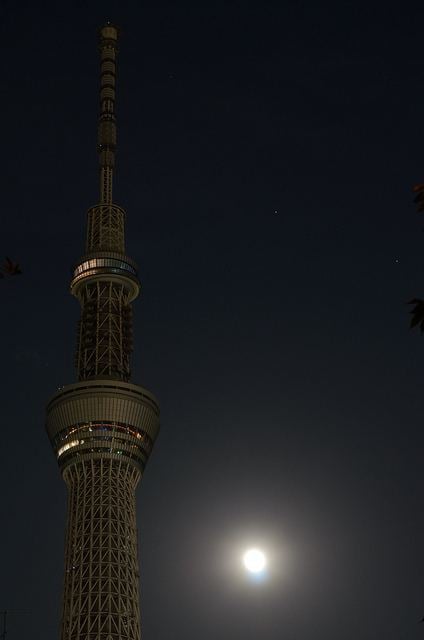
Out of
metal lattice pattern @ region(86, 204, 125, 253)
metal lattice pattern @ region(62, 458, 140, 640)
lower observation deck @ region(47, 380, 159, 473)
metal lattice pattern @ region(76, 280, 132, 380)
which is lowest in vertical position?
metal lattice pattern @ region(62, 458, 140, 640)

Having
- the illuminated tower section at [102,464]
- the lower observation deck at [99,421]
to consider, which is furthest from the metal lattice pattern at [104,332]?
the lower observation deck at [99,421]

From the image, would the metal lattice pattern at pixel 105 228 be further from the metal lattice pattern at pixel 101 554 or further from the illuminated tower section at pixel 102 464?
the metal lattice pattern at pixel 101 554

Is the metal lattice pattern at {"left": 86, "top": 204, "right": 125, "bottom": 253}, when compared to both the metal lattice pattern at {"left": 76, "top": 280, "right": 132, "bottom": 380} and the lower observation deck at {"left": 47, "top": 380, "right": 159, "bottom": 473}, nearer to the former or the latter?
the metal lattice pattern at {"left": 76, "top": 280, "right": 132, "bottom": 380}

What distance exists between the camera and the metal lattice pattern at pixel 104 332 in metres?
166

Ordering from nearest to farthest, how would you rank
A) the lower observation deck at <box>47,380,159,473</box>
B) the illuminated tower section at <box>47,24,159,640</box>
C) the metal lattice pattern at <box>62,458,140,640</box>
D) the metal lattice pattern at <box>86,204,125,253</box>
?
the metal lattice pattern at <box>62,458,140,640</box> < the illuminated tower section at <box>47,24,159,640</box> < the lower observation deck at <box>47,380,159,473</box> < the metal lattice pattern at <box>86,204,125,253</box>

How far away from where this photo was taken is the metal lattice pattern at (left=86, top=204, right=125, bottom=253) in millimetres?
181500

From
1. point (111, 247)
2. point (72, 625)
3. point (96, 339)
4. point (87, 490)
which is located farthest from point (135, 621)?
point (111, 247)

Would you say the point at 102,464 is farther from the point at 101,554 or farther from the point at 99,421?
the point at 101,554

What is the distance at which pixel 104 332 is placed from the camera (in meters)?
171

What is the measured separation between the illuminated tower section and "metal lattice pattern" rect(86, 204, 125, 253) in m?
10.1

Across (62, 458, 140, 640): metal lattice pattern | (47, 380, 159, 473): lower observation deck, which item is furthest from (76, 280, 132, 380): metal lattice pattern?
(62, 458, 140, 640): metal lattice pattern

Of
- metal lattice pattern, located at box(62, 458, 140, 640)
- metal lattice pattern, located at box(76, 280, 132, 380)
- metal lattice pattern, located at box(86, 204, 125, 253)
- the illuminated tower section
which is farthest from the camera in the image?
metal lattice pattern, located at box(86, 204, 125, 253)

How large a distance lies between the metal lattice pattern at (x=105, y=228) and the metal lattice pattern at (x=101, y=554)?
41.8m

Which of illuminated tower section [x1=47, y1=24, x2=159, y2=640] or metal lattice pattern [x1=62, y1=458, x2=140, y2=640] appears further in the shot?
illuminated tower section [x1=47, y1=24, x2=159, y2=640]
